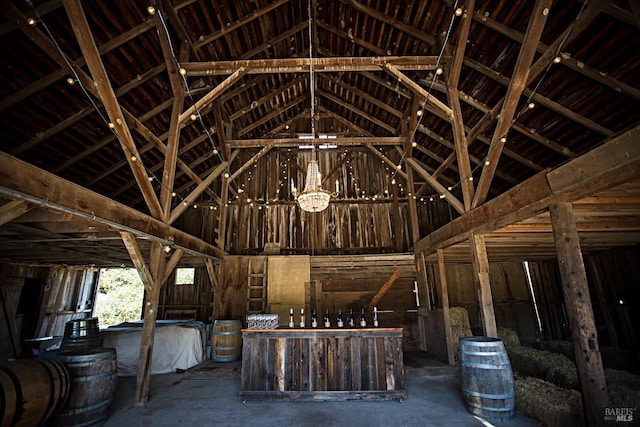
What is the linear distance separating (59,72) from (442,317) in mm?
9310

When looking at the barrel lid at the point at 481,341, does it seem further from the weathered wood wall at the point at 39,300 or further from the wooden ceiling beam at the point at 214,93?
the weathered wood wall at the point at 39,300

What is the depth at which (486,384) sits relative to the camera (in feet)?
13.5

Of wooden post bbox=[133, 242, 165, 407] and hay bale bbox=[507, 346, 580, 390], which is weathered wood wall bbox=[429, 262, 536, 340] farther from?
wooden post bbox=[133, 242, 165, 407]

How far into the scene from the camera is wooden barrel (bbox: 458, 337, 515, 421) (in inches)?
159

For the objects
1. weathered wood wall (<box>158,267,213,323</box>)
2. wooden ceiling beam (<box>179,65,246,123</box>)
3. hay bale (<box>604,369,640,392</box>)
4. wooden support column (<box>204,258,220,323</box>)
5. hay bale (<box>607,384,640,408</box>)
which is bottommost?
hay bale (<box>604,369,640,392</box>)

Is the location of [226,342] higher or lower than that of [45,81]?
lower

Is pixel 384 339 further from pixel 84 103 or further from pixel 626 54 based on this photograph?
pixel 84 103

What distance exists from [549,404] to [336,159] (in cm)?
965

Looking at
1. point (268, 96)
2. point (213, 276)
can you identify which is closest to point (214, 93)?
point (268, 96)

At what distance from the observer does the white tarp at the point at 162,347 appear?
22.7 feet

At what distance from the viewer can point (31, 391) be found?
10.6 ft

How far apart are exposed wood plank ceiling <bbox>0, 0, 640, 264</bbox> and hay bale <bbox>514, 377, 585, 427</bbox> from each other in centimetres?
253

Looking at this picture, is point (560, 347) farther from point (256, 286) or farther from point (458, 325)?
point (256, 286)

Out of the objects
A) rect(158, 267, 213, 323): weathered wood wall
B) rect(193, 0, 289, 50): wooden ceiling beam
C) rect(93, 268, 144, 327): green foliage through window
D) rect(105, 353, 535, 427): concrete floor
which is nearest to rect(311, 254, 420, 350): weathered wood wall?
rect(105, 353, 535, 427): concrete floor
